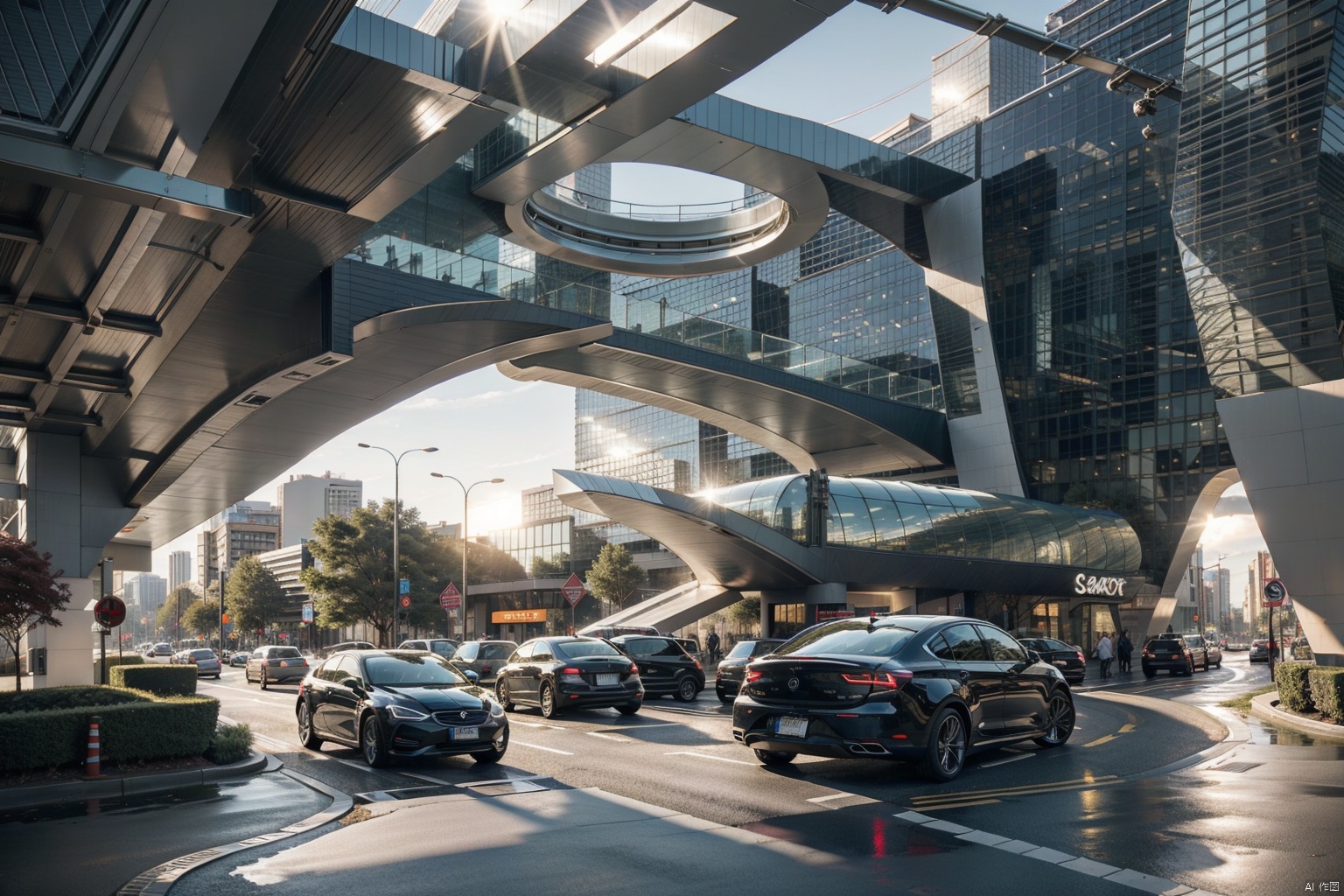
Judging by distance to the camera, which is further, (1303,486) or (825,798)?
(1303,486)

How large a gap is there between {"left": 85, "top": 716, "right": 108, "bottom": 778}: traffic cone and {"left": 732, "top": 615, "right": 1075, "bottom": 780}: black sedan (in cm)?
699

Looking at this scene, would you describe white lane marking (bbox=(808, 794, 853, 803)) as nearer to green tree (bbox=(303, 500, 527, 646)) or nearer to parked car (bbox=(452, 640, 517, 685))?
parked car (bbox=(452, 640, 517, 685))

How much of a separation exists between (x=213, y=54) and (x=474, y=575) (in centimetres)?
7318

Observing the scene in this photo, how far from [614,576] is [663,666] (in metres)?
42.3

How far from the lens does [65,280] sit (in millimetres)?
16547

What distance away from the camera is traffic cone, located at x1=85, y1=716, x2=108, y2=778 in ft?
37.6

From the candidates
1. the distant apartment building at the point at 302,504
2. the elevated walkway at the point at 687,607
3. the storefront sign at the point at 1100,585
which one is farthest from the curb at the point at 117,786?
the distant apartment building at the point at 302,504

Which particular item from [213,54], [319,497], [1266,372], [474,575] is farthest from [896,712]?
[319,497]

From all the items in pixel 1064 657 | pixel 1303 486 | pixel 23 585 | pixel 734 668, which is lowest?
pixel 1064 657

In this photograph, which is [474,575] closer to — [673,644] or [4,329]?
[673,644]

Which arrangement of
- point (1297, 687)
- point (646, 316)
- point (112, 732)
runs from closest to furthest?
point (112, 732)
point (1297, 687)
point (646, 316)

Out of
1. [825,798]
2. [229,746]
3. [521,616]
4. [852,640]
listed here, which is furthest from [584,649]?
[521,616]

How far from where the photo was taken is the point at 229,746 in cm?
1283

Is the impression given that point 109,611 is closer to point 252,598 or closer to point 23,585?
point 23,585
